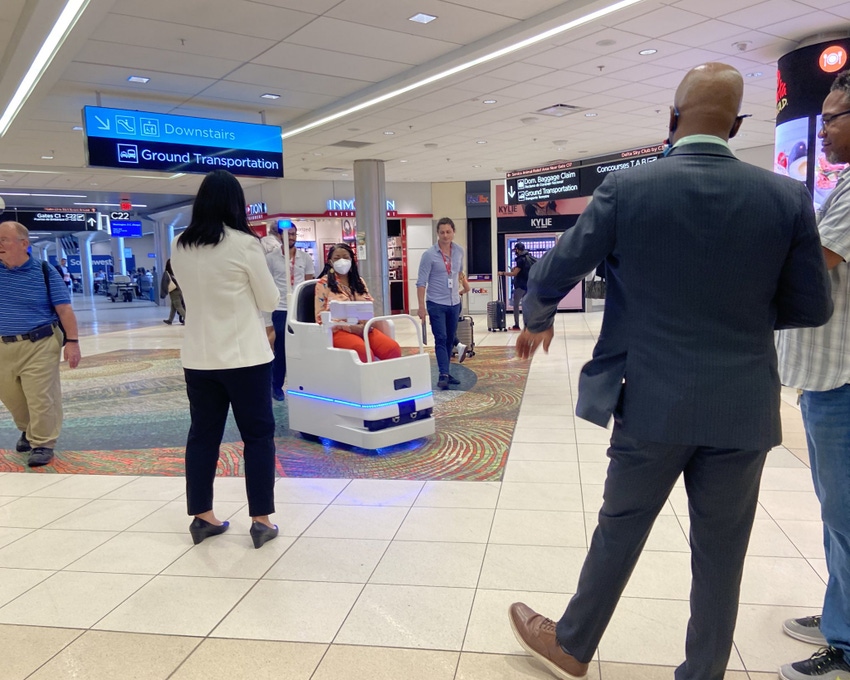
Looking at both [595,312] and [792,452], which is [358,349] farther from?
[595,312]

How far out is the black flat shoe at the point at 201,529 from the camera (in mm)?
2879

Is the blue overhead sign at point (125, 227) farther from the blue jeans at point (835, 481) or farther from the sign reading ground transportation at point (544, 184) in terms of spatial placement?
the blue jeans at point (835, 481)

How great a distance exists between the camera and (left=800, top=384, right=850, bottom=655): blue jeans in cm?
173

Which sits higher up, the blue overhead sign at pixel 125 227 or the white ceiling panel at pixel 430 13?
the white ceiling panel at pixel 430 13

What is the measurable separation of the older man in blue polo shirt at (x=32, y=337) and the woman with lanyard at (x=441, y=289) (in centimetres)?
313

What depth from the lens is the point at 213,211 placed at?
2684 millimetres

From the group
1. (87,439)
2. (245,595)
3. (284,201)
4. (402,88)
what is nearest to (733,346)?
(245,595)

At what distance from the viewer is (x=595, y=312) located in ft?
49.2

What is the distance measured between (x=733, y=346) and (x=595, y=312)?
14.0 meters

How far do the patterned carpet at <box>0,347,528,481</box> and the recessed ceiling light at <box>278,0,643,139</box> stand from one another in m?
3.13

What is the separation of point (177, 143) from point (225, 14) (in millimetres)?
2459

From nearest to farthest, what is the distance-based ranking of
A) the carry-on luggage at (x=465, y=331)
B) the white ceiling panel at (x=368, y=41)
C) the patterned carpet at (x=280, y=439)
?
the patterned carpet at (x=280, y=439)
the white ceiling panel at (x=368, y=41)
the carry-on luggage at (x=465, y=331)

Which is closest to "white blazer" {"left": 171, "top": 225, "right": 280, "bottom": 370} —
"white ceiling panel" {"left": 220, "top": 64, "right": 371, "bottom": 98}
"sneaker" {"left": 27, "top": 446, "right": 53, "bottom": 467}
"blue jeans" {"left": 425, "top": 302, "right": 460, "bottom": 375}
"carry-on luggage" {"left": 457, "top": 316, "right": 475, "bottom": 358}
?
"sneaker" {"left": 27, "top": 446, "right": 53, "bottom": 467}

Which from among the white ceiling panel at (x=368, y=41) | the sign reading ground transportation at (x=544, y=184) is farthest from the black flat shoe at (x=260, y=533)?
the sign reading ground transportation at (x=544, y=184)
